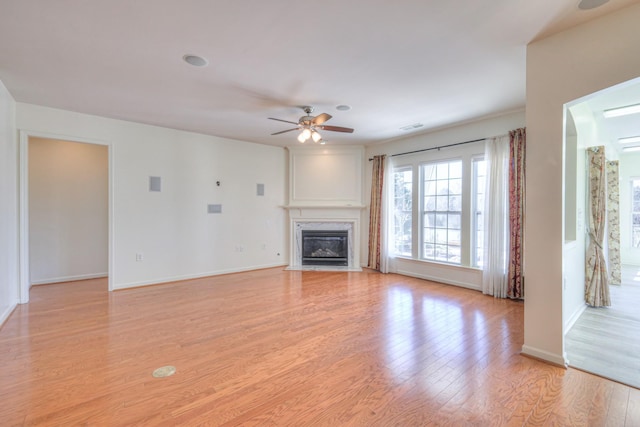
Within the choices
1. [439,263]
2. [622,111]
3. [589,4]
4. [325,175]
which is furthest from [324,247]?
[589,4]

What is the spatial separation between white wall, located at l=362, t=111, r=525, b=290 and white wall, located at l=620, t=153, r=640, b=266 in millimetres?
5158

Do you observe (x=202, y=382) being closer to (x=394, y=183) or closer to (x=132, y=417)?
(x=132, y=417)

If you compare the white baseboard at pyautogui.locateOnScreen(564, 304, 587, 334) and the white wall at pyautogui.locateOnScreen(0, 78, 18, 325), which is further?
the white wall at pyautogui.locateOnScreen(0, 78, 18, 325)

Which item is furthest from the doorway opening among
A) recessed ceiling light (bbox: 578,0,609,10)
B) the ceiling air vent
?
the ceiling air vent

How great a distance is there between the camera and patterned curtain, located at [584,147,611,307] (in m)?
3.68

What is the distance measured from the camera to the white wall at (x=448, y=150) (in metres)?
4.46

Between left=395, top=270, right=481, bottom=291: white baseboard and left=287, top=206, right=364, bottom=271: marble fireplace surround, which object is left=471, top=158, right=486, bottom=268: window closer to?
left=395, top=270, right=481, bottom=291: white baseboard

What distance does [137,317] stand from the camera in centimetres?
348

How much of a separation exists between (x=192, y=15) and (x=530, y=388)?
3745mm

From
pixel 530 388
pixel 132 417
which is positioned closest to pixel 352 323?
pixel 530 388

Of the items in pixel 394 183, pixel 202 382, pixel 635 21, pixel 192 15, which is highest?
pixel 192 15

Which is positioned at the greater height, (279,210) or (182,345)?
(279,210)

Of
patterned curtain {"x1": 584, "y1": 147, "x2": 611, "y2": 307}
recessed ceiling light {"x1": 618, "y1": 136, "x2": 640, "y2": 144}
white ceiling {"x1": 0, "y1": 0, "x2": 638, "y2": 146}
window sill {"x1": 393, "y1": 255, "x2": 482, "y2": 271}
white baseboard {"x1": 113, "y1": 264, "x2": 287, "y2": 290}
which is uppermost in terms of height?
white ceiling {"x1": 0, "y1": 0, "x2": 638, "y2": 146}

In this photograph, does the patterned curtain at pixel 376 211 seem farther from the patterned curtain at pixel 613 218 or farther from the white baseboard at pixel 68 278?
the white baseboard at pixel 68 278
